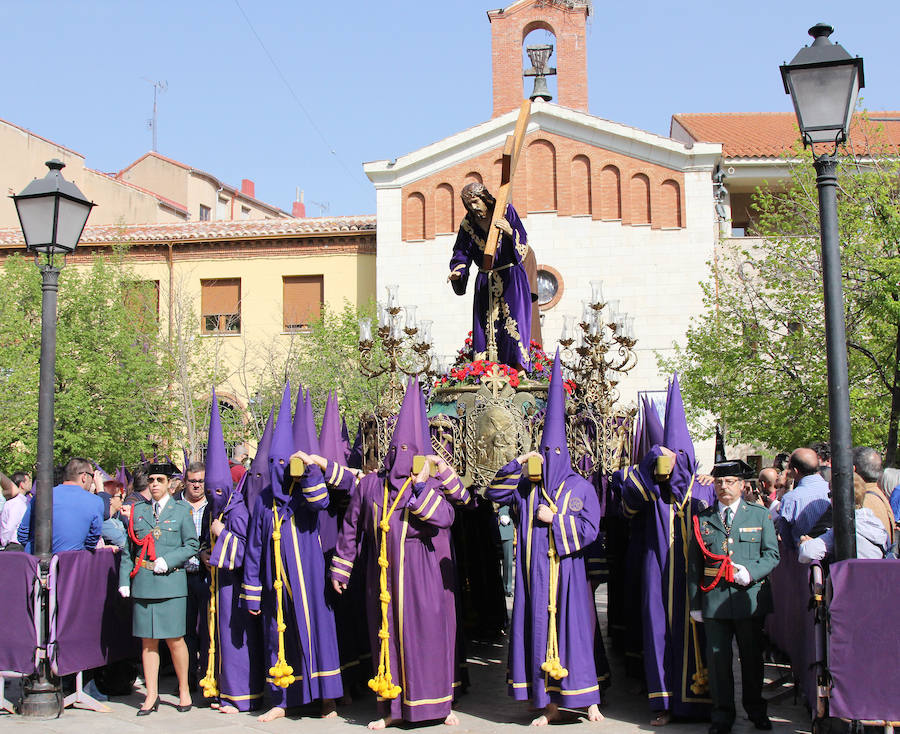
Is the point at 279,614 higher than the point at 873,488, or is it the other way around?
the point at 873,488

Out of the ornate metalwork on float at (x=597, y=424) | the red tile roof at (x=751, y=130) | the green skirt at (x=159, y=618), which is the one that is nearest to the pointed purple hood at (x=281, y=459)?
the green skirt at (x=159, y=618)

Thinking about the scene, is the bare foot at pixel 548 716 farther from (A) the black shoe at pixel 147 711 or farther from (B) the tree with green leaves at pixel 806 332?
(B) the tree with green leaves at pixel 806 332

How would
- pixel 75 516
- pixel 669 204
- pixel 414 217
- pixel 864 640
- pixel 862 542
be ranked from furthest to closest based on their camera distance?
pixel 414 217, pixel 669 204, pixel 75 516, pixel 862 542, pixel 864 640

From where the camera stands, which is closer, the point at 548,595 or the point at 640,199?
the point at 548,595

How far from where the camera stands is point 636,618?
309 inches

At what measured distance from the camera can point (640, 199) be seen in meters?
24.6

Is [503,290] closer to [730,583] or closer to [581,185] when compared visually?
[730,583]

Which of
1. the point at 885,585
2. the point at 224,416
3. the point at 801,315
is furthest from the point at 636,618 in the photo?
the point at 224,416

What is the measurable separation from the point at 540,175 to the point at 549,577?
19232 millimetres

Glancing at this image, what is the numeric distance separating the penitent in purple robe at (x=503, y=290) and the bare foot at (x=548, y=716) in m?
3.37

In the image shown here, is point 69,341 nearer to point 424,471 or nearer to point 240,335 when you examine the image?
point 240,335

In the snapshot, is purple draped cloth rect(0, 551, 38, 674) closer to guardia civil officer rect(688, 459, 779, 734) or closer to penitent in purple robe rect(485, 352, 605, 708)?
penitent in purple robe rect(485, 352, 605, 708)

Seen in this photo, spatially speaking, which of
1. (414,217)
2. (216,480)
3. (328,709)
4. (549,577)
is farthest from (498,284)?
(414,217)

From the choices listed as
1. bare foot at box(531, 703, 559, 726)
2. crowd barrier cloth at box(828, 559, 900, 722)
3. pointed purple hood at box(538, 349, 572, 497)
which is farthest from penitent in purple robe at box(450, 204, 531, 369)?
crowd barrier cloth at box(828, 559, 900, 722)
